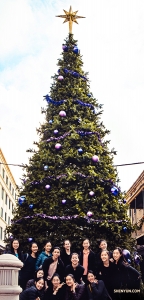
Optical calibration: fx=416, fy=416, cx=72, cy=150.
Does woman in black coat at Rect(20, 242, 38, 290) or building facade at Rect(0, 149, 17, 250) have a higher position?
building facade at Rect(0, 149, 17, 250)

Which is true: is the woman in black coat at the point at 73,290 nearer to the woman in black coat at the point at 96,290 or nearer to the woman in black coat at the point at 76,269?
the woman in black coat at the point at 96,290

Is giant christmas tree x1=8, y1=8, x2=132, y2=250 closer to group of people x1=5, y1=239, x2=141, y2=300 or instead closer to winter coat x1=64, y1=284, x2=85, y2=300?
group of people x1=5, y1=239, x2=141, y2=300

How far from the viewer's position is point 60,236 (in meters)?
12.3

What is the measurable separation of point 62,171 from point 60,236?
2052 millimetres

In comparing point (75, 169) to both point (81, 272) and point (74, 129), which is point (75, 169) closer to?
point (74, 129)

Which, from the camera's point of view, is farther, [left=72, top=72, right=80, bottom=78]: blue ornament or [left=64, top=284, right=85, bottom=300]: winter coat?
[left=72, top=72, right=80, bottom=78]: blue ornament

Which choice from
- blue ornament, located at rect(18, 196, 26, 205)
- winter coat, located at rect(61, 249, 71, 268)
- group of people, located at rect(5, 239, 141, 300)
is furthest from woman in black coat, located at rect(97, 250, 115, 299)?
blue ornament, located at rect(18, 196, 26, 205)

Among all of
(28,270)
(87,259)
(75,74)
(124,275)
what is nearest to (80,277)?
(87,259)

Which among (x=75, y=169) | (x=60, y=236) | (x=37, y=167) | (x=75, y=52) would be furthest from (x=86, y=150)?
(x=75, y=52)

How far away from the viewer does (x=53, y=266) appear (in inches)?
405

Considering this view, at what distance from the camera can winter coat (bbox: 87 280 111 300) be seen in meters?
9.05

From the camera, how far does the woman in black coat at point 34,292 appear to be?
8736 mm

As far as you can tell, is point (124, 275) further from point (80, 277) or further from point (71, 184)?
point (71, 184)

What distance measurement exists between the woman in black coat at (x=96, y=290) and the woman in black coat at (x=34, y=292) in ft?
3.49
